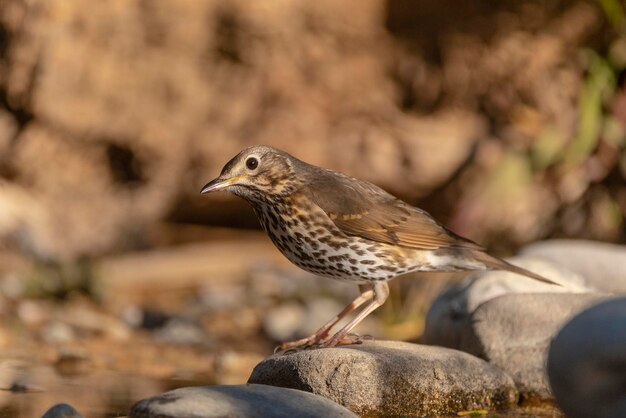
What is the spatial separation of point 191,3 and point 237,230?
8.63 feet

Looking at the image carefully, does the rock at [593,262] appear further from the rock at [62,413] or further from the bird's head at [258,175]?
the rock at [62,413]

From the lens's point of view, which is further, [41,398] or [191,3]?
[191,3]

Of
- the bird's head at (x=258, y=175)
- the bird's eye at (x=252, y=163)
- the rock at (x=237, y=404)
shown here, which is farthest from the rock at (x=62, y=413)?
the bird's eye at (x=252, y=163)

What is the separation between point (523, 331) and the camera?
598cm

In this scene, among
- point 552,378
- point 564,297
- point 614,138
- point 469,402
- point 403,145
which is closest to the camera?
point 552,378

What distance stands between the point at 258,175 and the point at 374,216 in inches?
26.4

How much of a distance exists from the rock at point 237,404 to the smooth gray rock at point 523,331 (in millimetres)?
1695

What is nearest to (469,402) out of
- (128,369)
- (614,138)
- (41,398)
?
(41,398)

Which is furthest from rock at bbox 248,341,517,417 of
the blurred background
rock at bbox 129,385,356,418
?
the blurred background

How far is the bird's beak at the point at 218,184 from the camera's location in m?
5.42

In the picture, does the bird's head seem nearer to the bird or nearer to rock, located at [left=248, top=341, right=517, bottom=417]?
the bird

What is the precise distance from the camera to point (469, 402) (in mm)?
5457

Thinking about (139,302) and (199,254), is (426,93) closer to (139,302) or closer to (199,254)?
(199,254)

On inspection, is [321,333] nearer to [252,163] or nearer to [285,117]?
[252,163]
